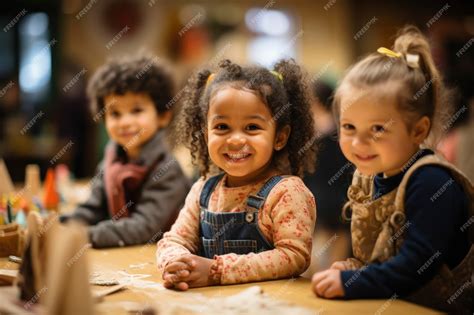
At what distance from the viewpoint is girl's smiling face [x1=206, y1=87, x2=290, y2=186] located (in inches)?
61.2

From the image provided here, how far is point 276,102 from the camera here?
5.22ft

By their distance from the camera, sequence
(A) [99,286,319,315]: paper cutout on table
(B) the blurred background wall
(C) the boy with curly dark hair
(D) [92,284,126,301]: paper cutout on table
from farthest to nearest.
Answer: (B) the blurred background wall, (C) the boy with curly dark hair, (D) [92,284,126,301]: paper cutout on table, (A) [99,286,319,315]: paper cutout on table

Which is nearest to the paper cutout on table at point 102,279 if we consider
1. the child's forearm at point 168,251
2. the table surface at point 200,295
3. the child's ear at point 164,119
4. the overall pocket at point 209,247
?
the table surface at point 200,295

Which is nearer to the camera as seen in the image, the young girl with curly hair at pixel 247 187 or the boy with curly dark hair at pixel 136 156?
the young girl with curly hair at pixel 247 187

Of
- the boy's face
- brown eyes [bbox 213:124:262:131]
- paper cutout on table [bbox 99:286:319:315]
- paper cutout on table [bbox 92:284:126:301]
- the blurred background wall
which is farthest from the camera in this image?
the blurred background wall

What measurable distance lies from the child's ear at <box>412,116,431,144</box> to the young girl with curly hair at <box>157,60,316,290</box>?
30cm

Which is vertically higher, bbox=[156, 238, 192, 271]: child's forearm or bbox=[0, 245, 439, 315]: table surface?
bbox=[156, 238, 192, 271]: child's forearm

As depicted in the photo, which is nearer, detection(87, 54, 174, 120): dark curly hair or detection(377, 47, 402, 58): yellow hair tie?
detection(377, 47, 402, 58): yellow hair tie

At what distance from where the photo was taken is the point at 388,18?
5766 mm

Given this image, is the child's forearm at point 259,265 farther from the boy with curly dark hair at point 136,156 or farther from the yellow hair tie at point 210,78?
the boy with curly dark hair at point 136,156

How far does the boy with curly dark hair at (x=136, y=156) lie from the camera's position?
2119 millimetres

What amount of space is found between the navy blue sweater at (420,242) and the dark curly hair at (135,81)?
1180 millimetres

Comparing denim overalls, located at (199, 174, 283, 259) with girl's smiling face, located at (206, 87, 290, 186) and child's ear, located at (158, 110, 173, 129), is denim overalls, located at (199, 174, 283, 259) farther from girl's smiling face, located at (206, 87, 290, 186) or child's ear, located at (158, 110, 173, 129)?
child's ear, located at (158, 110, 173, 129)

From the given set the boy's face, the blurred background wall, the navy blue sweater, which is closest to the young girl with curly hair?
the navy blue sweater
